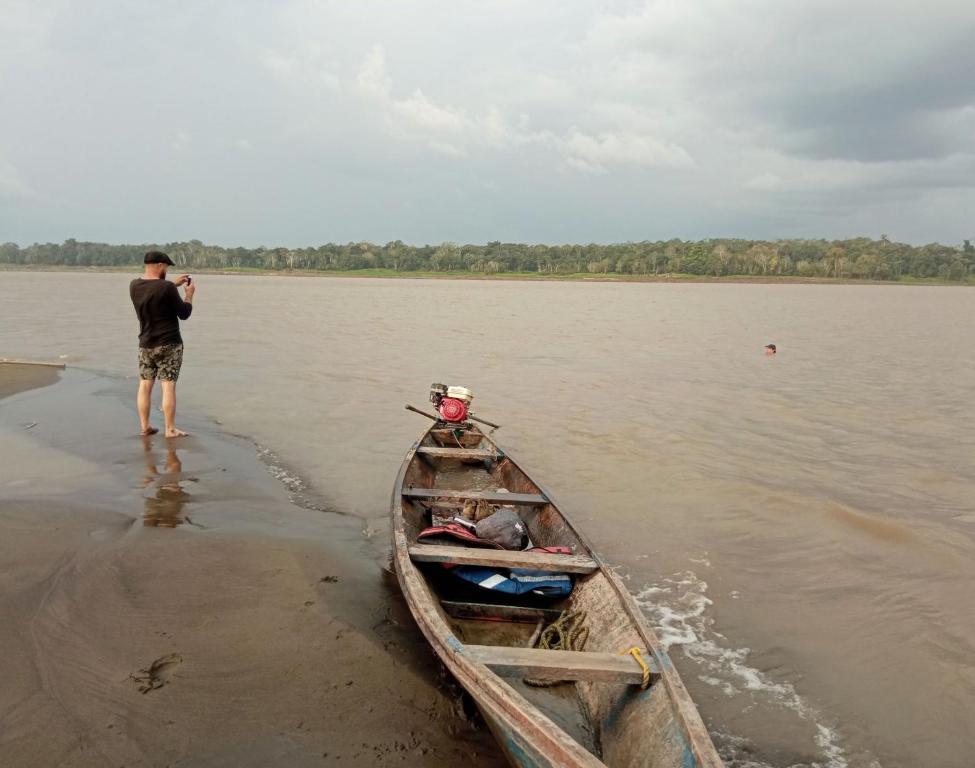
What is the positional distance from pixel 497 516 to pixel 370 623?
50.9 inches

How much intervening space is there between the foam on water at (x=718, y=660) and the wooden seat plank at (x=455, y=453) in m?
2.59

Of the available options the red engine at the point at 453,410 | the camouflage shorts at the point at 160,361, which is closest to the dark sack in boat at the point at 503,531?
the red engine at the point at 453,410

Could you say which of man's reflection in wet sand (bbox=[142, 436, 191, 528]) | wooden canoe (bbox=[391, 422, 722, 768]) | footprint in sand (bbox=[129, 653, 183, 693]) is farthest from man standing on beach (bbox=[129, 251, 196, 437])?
footprint in sand (bbox=[129, 653, 183, 693])

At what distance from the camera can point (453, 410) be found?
8766 mm

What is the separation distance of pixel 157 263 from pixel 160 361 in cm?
120

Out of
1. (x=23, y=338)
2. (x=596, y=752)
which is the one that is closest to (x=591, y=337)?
(x=23, y=338)

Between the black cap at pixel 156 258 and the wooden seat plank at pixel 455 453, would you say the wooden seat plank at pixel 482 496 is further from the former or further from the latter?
the black cap at pixel 156 258

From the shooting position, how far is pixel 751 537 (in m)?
6.89

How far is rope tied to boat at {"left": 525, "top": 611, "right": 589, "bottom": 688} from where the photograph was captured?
13.0 feet

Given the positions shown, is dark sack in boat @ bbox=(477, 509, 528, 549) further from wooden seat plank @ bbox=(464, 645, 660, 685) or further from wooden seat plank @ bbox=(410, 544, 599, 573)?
wooden seat plank @ bbox=(464, 645, 660, 685)

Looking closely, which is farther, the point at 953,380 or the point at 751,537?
the point at 953,380

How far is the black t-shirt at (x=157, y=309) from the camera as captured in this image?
791 centimetres

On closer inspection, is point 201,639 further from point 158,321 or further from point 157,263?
point 157,263

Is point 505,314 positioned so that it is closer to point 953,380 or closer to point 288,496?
point 953,380
